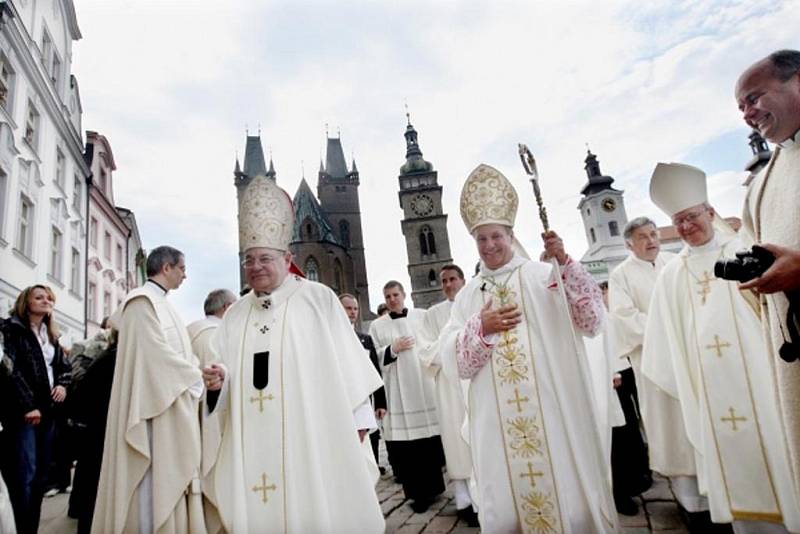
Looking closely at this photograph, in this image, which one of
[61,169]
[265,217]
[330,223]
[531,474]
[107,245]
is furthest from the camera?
[330,223]

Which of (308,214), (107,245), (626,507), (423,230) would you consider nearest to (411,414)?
(626,507)

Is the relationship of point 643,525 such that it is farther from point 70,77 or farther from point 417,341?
point 70,77

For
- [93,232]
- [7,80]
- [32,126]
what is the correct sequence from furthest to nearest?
1. [93,232]
2. [32,126]
3. [7,80]

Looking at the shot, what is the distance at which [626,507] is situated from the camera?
3600mm

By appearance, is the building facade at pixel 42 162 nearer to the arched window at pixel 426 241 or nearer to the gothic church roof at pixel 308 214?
the gothic church roof at pixel 308 214

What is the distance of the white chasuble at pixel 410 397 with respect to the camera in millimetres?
5086

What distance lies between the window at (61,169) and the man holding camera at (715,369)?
16.7 metres

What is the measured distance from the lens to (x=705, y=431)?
295cm

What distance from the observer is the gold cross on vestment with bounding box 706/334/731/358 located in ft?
9.77

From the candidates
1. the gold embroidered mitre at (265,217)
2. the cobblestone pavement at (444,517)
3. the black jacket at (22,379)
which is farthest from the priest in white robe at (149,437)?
the cobblestone pavement at (444,517)

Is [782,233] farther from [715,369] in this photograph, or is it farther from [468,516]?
[468,516]

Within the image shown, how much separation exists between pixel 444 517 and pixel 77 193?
17252 millimetres

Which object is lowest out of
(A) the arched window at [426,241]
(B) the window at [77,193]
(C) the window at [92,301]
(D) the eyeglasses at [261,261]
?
(D) the eyeglasses at [261,261]

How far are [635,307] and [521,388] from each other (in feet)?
6.65
